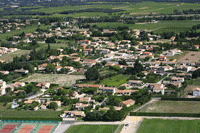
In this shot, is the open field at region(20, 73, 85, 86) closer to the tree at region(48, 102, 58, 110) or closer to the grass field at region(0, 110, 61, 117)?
the tree at region(48, 102, 58, 110)

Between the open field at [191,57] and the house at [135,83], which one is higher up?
the open field at [191,57]

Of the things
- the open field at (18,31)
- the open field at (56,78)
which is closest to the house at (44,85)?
the open field at (56,78)

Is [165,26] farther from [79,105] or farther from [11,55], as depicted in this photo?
[79,105]

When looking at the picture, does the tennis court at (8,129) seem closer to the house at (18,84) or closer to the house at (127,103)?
the house at (127,103)

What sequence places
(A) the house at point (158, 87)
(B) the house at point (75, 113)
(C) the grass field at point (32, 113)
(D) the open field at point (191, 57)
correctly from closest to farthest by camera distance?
(B) the house at point (75, 113)
(C) the grass field at point (32, 113)
(A) the house at point (158, 87)
(D) the open field at point (191, 57)

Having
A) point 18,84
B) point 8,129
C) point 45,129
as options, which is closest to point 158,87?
point 45,129

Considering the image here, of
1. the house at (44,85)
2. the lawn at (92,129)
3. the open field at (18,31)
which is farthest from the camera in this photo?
the open field at (18,31)

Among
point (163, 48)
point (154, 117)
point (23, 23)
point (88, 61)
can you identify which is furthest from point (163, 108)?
point (23, 23)

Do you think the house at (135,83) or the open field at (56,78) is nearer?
the house at (135,83)

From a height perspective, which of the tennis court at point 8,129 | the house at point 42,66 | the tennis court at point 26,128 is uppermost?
the house at point 42,66
